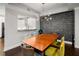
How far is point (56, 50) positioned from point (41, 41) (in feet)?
1.02

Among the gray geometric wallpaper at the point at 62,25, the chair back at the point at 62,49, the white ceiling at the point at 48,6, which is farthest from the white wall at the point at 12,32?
the chair back at the point at 62,49

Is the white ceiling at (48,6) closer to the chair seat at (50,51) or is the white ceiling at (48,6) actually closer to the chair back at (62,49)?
the chair back at (62,49)

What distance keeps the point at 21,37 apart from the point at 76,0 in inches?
42.1

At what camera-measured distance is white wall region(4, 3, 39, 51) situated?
1364mm

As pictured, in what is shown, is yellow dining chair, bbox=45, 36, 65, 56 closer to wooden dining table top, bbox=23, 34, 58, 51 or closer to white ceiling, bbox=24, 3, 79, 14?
wooden dining table top, bbox=23, 34, 58, 51

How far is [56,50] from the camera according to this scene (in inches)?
60.4

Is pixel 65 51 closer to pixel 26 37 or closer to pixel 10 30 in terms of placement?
pixel 26 37

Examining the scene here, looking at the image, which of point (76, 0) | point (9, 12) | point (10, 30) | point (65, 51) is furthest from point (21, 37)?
point (76, 0)

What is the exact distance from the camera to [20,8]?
4.57ft

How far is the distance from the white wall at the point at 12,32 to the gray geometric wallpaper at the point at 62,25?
0.43 meters

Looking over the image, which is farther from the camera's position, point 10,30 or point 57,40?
point 57,40

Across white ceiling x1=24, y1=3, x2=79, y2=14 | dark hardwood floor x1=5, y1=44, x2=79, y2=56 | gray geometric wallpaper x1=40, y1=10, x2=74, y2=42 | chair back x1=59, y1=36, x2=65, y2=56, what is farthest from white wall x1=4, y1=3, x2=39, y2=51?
chair back x1=59, y1=36, x2=65, y2=56

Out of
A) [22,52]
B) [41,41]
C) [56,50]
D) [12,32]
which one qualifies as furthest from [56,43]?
[12,32]

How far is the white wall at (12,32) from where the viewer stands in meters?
1.36
